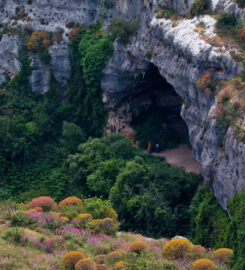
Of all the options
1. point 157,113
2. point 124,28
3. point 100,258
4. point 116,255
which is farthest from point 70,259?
point 157,113

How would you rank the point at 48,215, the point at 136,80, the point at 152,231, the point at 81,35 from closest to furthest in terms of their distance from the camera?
1. the point at 48,215
2. the point at 152,231
3. the point at 136,80
4. the point at 81,35

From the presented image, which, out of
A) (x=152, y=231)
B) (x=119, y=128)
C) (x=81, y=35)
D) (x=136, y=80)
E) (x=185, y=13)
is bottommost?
(x=152, y=231)

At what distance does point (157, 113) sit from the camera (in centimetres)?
3703

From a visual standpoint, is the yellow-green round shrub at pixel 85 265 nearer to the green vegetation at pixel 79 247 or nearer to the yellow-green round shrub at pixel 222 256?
the green vegetation at pixel 79 247

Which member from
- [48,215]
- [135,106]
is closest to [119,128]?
[135,106]

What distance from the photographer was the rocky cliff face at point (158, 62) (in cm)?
2392

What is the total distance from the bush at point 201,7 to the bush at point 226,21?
1978 millimetres

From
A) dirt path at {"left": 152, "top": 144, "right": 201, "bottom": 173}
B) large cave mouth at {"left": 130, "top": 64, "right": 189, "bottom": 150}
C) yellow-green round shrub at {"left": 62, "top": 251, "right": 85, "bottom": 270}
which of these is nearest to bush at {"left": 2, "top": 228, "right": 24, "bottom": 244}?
yellow-green round shrub at {"left": 62, "top": 251, "right": 85, "bottom": 270}

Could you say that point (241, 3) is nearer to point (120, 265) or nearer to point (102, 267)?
point (120, 265)

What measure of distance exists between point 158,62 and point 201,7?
5.07 m

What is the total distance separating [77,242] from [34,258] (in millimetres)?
2530

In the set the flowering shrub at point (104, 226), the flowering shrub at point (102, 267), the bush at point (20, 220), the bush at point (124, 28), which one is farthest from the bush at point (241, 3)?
the flowering shrub at point (102, 267)

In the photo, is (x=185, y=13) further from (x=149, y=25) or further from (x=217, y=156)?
(x=217, y=156)

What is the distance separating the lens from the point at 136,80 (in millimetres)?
35344
